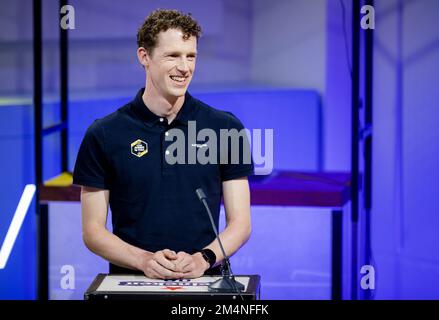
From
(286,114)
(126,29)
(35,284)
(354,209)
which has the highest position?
(126,29)

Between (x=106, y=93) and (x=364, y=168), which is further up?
(x=106, y=93)

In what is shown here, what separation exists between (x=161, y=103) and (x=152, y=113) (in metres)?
0.05

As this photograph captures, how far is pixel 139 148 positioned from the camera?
2.97 meters

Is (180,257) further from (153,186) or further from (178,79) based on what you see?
(178,79)

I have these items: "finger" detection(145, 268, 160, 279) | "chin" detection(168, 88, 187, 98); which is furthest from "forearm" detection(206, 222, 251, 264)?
"chin" detection(168, 88, 187, 98)

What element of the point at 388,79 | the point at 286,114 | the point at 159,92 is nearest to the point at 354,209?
the point at 286,114

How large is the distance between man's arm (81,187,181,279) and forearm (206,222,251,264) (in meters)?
0.18

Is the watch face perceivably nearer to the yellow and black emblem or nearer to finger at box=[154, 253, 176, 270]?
finger at box=[154, 253, 176, 270]

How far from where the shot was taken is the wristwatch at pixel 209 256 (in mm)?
2780

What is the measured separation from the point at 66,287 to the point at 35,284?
493mm

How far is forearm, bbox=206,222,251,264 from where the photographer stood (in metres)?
2.85

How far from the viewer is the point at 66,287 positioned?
4.05 m
